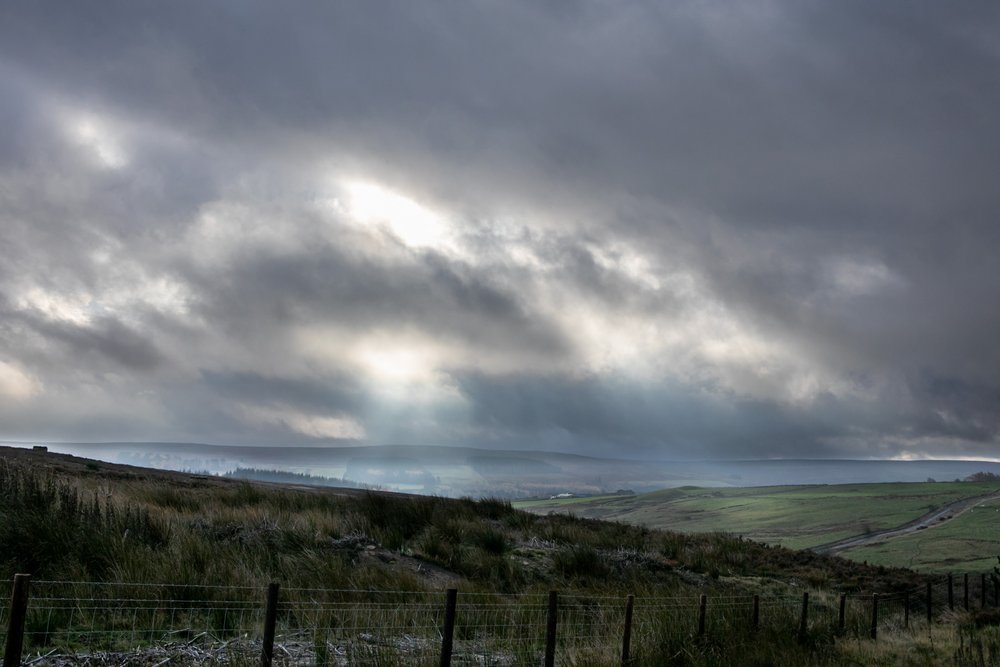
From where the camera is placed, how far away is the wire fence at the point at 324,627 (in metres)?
8.09

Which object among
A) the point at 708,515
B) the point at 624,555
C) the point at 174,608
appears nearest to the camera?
the point at 174,608

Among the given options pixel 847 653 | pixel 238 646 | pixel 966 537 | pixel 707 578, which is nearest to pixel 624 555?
pixel 707 578

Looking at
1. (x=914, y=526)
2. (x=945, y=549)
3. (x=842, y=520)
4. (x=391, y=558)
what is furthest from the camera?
(x=842, y=520)

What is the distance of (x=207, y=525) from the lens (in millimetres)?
16812

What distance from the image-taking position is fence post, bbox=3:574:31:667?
541 cm

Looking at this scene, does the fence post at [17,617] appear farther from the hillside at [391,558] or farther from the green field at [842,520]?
the green field at [842,520]

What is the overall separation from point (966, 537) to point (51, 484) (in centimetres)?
6113

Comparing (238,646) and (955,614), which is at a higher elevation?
(238,646)

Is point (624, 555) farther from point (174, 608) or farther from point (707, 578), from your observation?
point (174, 608)

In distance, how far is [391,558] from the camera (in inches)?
686

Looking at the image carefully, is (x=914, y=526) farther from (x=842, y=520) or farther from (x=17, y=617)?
(x=17, y=617)

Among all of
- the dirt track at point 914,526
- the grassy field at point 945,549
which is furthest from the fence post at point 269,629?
the dirt track at point 914,526

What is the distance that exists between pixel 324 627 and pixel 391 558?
801cm

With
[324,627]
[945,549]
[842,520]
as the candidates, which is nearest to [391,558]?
[324,627]
